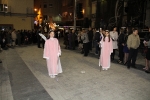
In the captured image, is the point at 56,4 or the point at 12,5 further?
the point at 56,4

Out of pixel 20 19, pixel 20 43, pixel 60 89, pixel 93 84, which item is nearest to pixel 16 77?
pixel 60 89

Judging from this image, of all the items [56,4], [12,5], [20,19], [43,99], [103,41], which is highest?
[56,4]

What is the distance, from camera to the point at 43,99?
4.96 metres

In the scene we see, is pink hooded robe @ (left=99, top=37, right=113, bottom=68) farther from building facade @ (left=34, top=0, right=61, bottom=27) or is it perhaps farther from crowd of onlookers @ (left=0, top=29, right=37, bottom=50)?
building facade @ (left=34, top=0, right=61, bottom=27)

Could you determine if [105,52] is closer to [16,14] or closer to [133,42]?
[133,42]

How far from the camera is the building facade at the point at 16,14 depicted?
25.1 metres

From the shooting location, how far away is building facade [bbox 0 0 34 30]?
25.1 meters

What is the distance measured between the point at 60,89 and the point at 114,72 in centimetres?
307

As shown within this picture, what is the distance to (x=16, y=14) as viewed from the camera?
85.4ft

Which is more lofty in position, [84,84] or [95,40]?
[95,40]

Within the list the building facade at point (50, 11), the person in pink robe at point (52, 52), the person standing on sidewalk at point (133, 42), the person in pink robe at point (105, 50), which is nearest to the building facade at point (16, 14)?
the building facade at point (50, 11)

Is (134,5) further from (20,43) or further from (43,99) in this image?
(43,99)

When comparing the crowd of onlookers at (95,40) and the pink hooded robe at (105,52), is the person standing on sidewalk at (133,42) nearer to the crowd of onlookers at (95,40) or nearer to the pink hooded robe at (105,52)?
the crowd of onlookers at (95,40)

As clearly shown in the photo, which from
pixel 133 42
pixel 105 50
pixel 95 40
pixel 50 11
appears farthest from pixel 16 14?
pixel 133 42
